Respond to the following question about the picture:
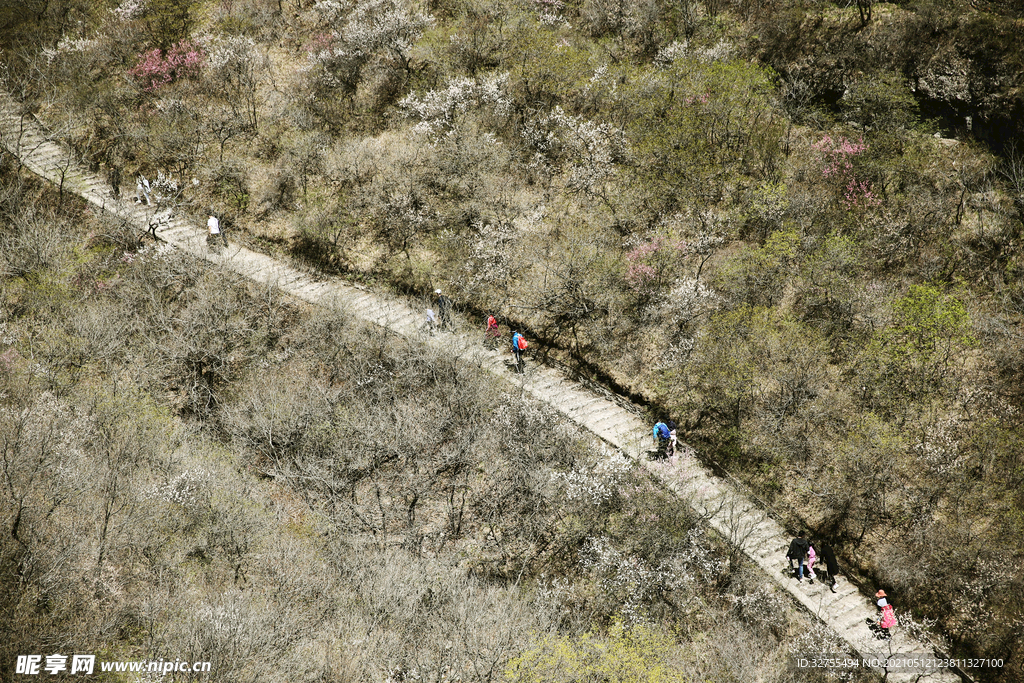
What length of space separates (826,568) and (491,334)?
539 inches

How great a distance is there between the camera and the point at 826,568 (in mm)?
18844

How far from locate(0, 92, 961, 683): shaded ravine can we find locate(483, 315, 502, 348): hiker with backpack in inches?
12.1

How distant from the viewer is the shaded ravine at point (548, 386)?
1814 centimetres

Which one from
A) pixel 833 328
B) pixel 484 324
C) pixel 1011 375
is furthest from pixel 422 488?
pixel 1011 375

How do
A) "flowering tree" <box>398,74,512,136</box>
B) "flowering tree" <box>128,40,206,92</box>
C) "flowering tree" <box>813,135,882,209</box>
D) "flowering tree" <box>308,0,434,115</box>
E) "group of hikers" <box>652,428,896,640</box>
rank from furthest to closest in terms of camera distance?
"flowering tree" <box>128,40,206,92</box>, "flowering tree" <box>308,0,434,115</box>, "flowering tree" <box>398,74,512,136</box>, "flowering tree" <box>813,135,882,209</box>, "group of hikers" <box>652,428,896,640</box>

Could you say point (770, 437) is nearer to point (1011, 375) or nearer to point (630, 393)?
point (630, 393)

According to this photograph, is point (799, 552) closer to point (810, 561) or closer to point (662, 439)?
point (810, 561)

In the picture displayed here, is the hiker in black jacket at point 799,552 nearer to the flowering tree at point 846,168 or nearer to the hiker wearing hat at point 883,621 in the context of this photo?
the hiker wearing hat at point 883,621

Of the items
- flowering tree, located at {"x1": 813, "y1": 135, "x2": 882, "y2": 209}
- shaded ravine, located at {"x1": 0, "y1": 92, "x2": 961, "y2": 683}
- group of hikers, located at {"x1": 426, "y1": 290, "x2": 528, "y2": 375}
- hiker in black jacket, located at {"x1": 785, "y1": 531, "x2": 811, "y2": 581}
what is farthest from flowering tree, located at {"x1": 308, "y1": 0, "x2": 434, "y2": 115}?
hiker in black jacket, located at {"x1": 785, "y1": 531, "x2": 811, "y2": 581}

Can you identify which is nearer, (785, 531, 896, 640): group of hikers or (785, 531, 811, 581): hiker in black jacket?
(785, 531, 896, 640): group of hikers

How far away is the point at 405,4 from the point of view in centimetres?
3494

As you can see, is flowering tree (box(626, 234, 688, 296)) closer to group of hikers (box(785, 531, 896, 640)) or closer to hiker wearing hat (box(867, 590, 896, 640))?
group of hikers (box(785, 531, 896, 640))

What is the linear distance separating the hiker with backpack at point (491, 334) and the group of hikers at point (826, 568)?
12.4 metres

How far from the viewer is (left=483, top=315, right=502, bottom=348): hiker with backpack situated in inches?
976
